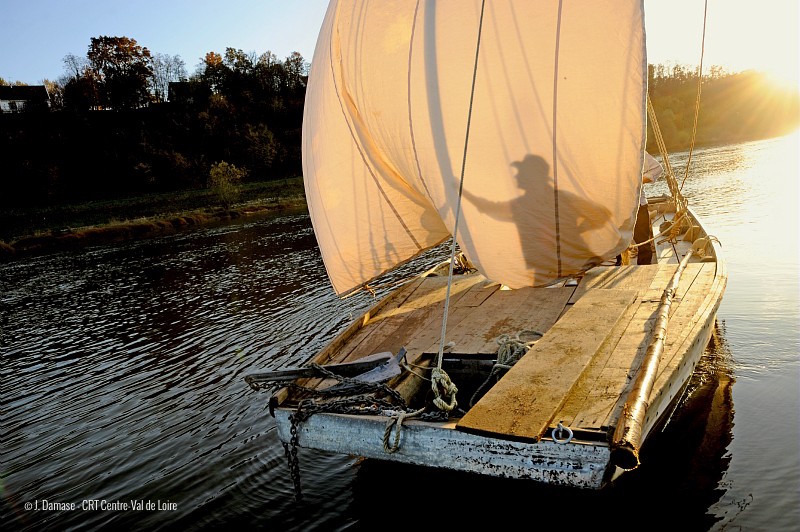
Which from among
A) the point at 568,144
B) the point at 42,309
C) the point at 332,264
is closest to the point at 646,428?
the point at 568,144

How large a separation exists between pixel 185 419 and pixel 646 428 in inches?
278

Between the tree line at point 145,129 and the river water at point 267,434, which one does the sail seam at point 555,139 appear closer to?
the river water at point 267,434

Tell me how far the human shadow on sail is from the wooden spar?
1697 millimetres

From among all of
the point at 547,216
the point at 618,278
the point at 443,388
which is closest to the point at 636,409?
the point at 443,388

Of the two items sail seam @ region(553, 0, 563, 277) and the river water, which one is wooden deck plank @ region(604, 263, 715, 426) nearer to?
the river water

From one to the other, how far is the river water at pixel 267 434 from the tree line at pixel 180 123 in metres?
55.7

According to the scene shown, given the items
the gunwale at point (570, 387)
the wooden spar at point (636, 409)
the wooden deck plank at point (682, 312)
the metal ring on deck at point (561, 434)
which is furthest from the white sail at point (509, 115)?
the metal ring on deck at point (561, 434)

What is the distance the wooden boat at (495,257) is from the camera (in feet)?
14.5

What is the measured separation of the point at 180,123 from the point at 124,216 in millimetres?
37612

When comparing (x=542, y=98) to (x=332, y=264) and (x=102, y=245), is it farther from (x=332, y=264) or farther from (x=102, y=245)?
(x=102, y=245)

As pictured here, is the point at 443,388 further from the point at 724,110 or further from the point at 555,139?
the point at 724,110

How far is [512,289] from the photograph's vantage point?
809 cm

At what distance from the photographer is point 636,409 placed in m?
4.07

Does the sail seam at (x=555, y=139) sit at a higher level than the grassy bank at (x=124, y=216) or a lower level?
higher
